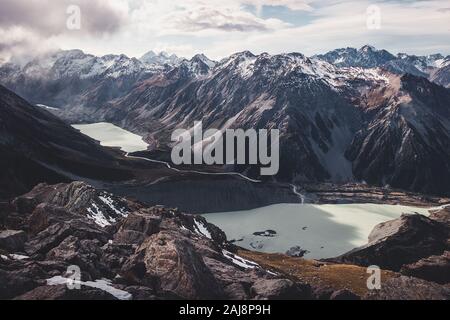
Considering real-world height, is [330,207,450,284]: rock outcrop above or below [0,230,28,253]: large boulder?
below

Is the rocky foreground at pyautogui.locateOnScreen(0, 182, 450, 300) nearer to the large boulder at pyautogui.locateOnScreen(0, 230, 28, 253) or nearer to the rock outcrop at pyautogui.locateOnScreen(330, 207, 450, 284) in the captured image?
the large boulder at pyautogui.locateOnScreen(0, 230, 28, 253)

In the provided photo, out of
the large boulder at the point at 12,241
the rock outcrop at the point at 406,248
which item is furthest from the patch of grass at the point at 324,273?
the large boulder at the point at 12,241

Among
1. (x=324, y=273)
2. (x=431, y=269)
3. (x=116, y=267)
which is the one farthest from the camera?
(x=431, y=269)

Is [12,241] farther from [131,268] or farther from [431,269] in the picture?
[431,269]

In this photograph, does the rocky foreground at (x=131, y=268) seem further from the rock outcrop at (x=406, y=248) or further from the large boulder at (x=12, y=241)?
the rock outcrop at (x=406, y=248)

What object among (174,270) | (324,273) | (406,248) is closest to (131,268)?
(174,270)

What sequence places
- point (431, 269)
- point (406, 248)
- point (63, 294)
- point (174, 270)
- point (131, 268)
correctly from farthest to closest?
point (406, 248) < point (431, 269) < point (131, 268) < point (174, 270) < point (63, 294)

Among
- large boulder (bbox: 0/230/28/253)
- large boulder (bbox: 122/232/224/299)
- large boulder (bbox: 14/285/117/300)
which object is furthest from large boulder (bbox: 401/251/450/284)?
large boulder (bbox: 0/230/28/253)

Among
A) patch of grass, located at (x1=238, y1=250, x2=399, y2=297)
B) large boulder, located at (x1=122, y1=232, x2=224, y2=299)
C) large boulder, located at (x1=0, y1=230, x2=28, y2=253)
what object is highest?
large boulder, located at (x1=0, y1=230, x2=28, y2=253)

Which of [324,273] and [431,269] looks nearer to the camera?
[324,273]

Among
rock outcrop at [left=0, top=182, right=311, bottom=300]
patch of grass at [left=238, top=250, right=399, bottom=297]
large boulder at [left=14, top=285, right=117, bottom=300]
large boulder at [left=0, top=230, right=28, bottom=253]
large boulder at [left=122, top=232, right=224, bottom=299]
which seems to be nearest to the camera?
large boulder at [left=14, top=285, right=117, bottom=300]

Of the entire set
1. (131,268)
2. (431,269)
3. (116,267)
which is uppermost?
(131,268)
